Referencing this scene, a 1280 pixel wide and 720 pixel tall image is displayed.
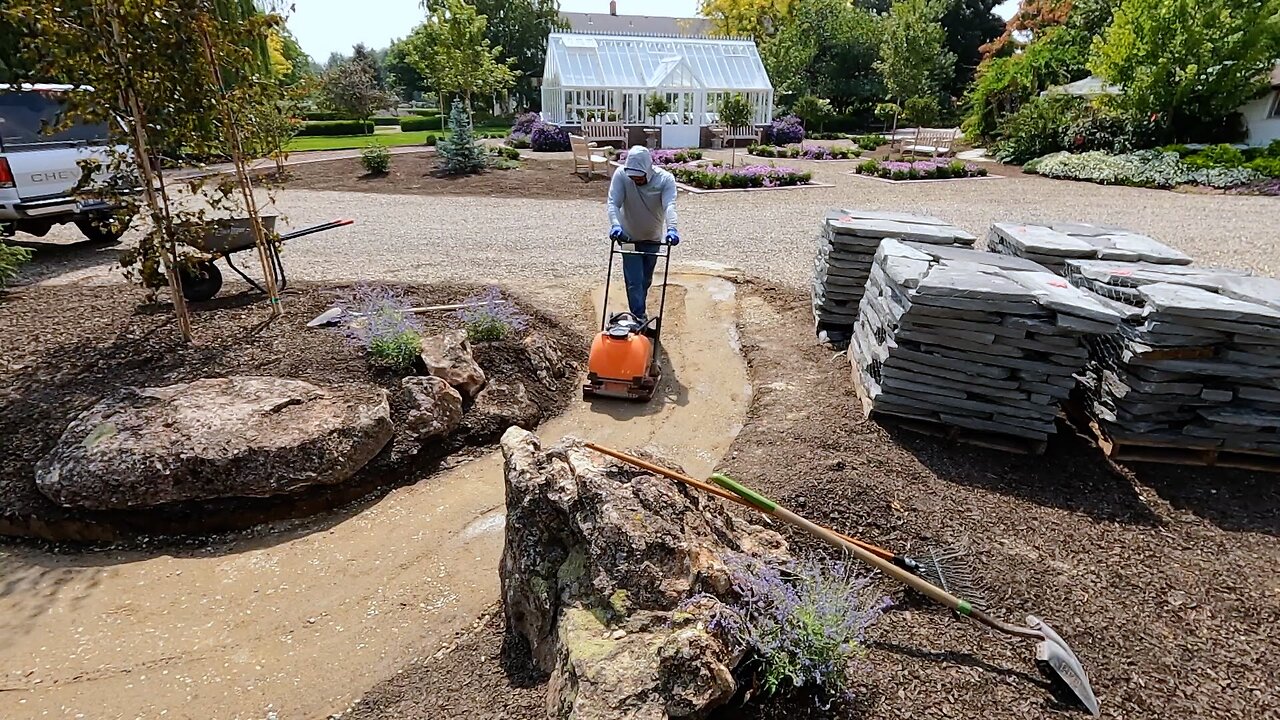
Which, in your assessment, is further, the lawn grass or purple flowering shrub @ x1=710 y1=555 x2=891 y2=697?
the lawn grass

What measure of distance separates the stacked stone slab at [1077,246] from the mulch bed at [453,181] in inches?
421

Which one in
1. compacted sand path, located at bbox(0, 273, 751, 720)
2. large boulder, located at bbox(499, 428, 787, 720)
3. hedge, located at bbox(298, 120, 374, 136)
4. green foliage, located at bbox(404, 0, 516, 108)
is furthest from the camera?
hedge, located at bbox(298, 120, 374, 136)

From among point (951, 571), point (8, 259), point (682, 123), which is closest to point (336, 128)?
point (682, 123)

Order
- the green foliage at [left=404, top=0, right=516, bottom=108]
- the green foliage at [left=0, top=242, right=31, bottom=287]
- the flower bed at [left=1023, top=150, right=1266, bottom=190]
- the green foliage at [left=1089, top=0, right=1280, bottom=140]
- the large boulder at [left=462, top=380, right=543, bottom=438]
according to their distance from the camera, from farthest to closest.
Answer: the green foliage at [left=404, top=0, right=516, bottom=108], the green foliage at [left=1089, top=0, right=1280, bottom=140], the flower bed at [left=1023, top=150, right=1266, bottom=190], the green foliage at [left=0, top=242, right=31, bottom=287], the large boulder at [left=462, top=380, right=543, bottom=438]

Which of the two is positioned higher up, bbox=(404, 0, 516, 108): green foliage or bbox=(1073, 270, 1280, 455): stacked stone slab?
bbox=(404, 0, 516, 108): green foliage

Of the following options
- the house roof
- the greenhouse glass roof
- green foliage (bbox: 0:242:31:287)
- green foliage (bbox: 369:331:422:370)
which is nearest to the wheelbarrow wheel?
green foliage (bbox: 0:242:31:287)

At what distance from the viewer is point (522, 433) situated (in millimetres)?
3473

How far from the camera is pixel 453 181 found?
17906 mm

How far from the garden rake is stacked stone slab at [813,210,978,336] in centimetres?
369

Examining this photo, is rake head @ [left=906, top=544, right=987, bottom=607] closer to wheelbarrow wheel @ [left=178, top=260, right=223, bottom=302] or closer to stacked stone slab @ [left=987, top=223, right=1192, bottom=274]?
stacked stone slab @ [left=987, top=223, right=1192, bottom=274]

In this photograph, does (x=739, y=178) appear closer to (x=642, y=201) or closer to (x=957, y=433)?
(x=642, y=201)

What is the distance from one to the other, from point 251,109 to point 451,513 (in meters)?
4.24

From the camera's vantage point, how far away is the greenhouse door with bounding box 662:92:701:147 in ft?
89.0

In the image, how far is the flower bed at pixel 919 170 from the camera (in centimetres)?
1869
